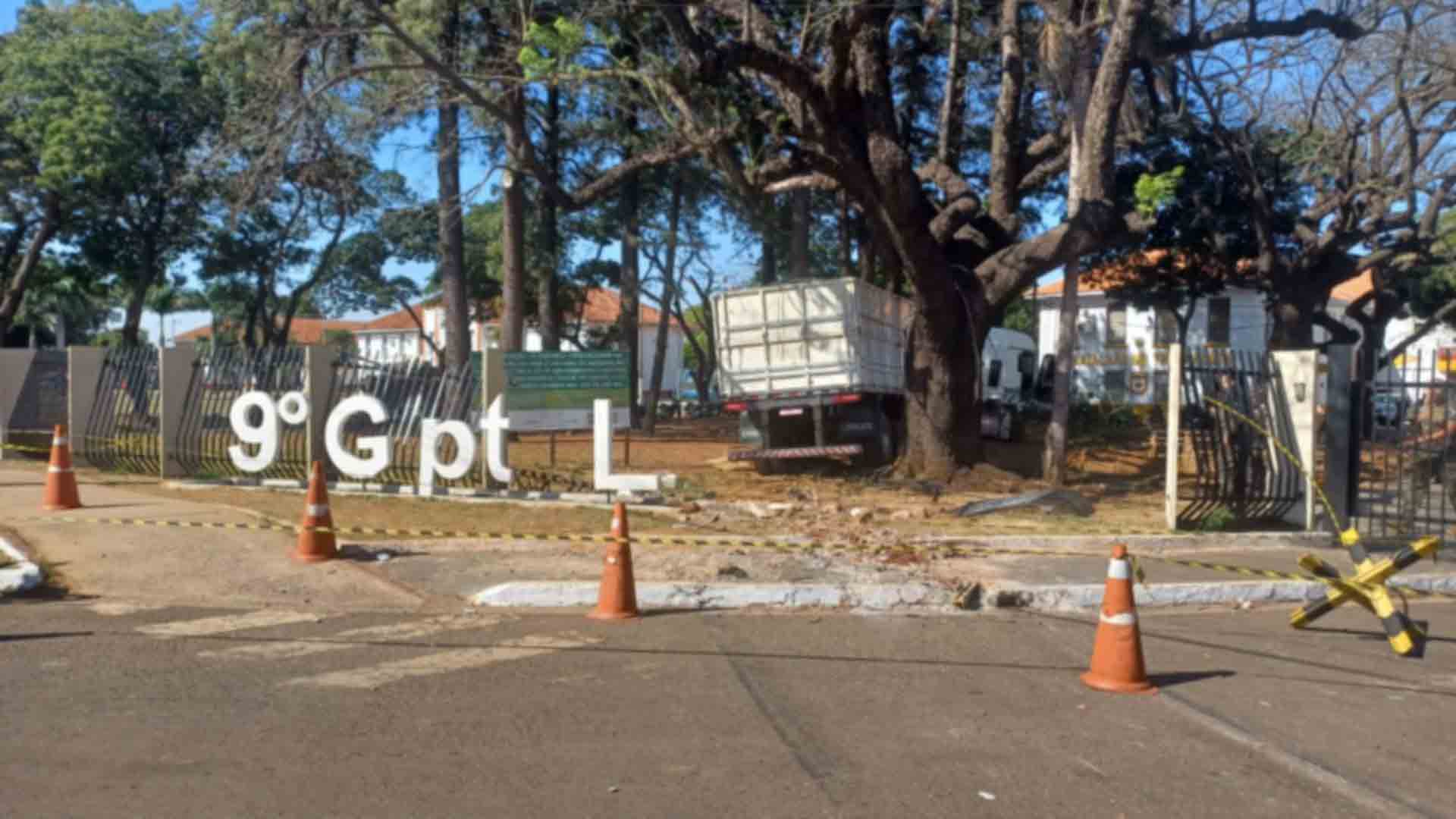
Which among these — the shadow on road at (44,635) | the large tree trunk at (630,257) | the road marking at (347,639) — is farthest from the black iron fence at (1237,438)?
the large tree trunk at (630,257)

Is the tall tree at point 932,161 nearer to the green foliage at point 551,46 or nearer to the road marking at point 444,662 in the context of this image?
the green foliage at point 551,46

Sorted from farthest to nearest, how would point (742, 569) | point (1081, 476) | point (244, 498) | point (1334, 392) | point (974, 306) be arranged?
point (1081, 476) → point (974, 306) → point (244, 498) → point (1334, 392) → point (742, 569)

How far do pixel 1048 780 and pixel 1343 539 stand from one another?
169 inches

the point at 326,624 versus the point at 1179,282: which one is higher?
the point at 1179,282

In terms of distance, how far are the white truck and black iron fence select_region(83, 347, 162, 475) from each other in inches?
320

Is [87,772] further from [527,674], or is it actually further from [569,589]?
[569,589]

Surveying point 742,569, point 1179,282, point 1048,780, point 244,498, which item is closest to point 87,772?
point 1048,780

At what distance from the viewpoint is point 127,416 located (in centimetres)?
1564

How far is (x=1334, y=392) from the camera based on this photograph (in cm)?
1224

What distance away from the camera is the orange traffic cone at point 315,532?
988cm

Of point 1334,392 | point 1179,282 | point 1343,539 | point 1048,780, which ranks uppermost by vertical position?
point 1179,282

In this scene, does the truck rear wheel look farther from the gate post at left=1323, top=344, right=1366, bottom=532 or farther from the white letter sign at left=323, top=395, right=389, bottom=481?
the white letter sign at left=323, top=395, right=389, bottom=481

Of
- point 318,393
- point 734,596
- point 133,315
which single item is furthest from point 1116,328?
point 734,596

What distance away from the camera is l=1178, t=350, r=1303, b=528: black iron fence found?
1240cm
